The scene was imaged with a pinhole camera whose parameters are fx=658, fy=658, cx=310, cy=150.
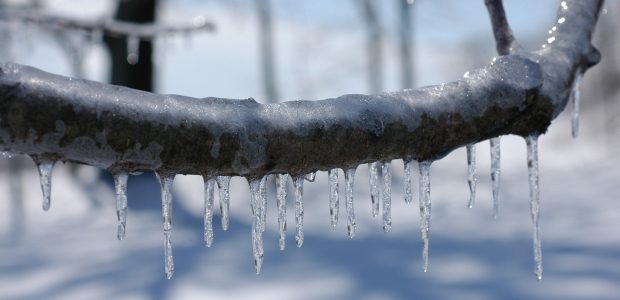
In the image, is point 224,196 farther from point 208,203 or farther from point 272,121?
point 272,121

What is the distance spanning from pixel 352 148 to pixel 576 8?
608mm

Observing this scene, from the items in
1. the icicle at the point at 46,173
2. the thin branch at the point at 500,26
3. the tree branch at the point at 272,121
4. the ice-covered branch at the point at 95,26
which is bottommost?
the icicle at the point at 46,173

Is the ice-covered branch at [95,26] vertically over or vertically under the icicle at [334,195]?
over

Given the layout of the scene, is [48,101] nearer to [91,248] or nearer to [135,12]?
[91,248]

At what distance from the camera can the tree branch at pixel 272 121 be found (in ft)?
2.46

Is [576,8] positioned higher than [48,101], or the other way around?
[576,8]

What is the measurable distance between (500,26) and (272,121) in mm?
664

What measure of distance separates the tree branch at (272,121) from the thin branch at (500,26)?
6.3 inches

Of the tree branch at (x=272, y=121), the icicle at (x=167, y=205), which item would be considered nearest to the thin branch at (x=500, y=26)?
the tree branch at (x=272, y=121)

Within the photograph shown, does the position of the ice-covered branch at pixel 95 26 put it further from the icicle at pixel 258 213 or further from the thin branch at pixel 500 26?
the thin branch at pixel 500 26

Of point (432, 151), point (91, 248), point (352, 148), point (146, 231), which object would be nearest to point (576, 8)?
point (432, 151)

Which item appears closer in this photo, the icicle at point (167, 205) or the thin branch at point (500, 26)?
the icicle at point (167, 205)

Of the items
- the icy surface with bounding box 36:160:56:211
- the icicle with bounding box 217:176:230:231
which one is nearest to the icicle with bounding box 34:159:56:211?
the icy surface with bounding box 36:160:56:211

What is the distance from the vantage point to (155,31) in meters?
4.85
